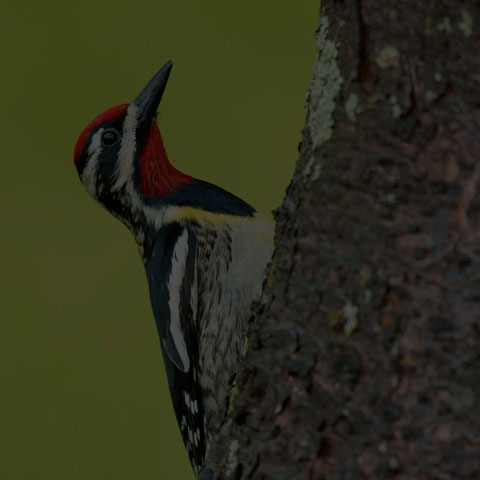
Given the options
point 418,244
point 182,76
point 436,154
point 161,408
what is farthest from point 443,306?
point 182,76

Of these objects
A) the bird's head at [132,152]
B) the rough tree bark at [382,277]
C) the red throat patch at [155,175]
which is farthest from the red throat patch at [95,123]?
the rough tree bark at [382,277]

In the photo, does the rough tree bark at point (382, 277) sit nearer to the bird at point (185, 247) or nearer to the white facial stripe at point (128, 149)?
the bird at point (185, 247)

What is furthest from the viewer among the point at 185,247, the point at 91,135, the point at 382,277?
the point at 91,135

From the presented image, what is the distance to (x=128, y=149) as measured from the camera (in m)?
2.50

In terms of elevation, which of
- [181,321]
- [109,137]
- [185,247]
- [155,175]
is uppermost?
[109,137]

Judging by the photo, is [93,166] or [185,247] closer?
[185,247]

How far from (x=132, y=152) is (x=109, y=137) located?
81 mm

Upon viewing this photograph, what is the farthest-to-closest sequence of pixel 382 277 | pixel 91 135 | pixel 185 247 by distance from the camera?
pixel 91 135
pixel 185 247
pixel 382 277

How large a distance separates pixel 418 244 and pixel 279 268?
239 mm

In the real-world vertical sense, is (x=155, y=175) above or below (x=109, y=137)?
below

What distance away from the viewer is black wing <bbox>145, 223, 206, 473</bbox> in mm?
2328

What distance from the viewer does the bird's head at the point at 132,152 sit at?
2465mm

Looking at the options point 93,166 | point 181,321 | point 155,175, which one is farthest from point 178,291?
point 93,166

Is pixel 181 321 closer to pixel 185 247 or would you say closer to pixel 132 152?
pixel 185 247
